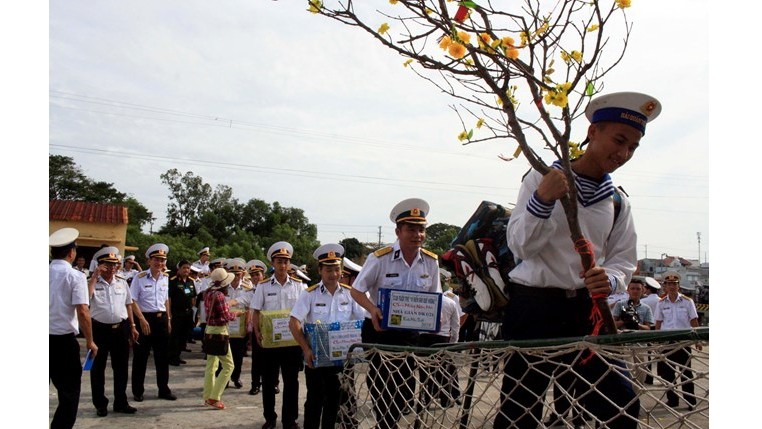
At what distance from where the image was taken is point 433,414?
2998 millimetres

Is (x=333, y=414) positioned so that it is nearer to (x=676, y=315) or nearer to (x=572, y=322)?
(x=572, y=322)

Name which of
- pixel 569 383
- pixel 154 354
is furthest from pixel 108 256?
pixel 569 383

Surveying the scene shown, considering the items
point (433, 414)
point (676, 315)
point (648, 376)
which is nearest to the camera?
point (648, 376)

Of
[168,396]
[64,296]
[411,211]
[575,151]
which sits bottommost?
[168,396]

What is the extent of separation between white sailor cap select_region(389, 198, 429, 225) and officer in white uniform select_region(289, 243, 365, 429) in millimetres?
728

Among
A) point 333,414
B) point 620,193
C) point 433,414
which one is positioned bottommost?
point 333,414

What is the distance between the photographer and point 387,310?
177 inches

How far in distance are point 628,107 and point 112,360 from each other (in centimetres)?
689

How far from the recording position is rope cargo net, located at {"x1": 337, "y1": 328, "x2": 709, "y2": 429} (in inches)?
73.1

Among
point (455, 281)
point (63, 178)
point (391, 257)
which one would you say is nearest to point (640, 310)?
point (391, 257)

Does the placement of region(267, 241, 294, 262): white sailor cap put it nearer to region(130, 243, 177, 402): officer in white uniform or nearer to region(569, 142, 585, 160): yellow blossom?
region(130, 243, 177, 402): officer in white uniform

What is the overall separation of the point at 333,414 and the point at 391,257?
1.27 metres

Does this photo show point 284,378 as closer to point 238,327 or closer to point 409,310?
point 409,310

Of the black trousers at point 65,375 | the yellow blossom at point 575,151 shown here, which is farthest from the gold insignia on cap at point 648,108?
the black trousers at point 65,375
